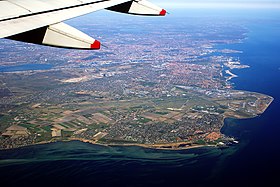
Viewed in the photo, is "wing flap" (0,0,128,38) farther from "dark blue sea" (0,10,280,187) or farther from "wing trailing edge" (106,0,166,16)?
"dark blue sea" (0,10,280,187)

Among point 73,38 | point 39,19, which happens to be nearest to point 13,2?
point 39,19

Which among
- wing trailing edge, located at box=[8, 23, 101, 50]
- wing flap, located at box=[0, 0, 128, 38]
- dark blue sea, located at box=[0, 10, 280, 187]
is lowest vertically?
dark blue sea, located at box=[0, 10, 280, 187]

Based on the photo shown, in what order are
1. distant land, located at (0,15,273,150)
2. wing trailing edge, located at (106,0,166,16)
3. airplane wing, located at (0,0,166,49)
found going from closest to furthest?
airplane wing, located at (0,0,166,49), wing trailing edge, located at (106,0,166,16), distant land, located at (0,15,273,150)

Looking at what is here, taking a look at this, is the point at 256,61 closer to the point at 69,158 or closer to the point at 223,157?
the point at 223,157

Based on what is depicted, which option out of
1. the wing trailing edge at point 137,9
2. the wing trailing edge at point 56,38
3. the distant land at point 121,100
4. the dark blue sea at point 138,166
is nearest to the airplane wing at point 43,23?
the wing trailing edge at point 56,38

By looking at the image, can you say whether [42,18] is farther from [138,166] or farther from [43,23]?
[138,166]

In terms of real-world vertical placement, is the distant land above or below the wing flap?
below

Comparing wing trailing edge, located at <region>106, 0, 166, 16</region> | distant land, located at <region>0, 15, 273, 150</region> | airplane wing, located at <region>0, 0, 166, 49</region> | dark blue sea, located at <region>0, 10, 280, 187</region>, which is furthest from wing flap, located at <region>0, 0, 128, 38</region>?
distant land, located at <region>0, 15, 273, 150</region>
